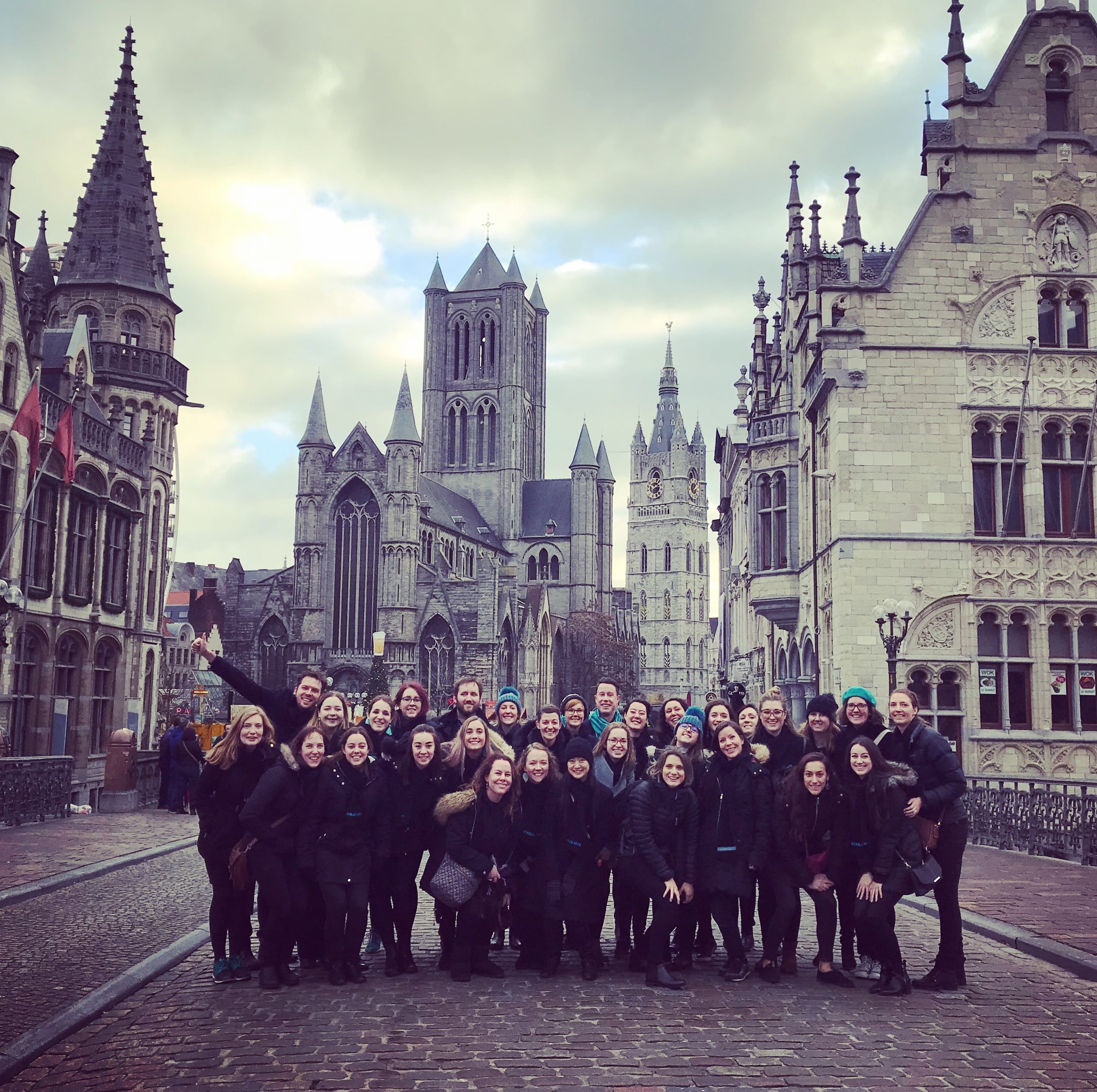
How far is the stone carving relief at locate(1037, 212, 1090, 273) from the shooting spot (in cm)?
2250

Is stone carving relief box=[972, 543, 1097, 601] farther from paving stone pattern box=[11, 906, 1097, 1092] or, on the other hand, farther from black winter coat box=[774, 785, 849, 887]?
black winter coat box=[774, 785, 849, 887]

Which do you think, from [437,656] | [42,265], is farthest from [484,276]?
[42,265]

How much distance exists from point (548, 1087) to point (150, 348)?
1275 inches

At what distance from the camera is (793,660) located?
29.4 meters

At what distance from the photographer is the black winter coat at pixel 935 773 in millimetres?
7867

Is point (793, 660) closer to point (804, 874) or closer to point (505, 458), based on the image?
point (804, 874)

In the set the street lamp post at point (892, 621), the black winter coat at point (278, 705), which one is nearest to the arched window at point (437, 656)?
the street lamp post at point (892, 621)

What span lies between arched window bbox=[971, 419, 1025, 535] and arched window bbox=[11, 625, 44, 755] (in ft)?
63.7

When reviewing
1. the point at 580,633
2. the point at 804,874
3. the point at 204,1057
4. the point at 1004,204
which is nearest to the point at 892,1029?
the point at 804,874

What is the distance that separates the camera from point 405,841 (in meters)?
8.28

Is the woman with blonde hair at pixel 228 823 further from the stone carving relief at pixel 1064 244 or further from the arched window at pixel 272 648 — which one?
the arched window at pixel 272 648

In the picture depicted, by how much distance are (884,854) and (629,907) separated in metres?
2.00

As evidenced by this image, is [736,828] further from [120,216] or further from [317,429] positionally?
[317,429]

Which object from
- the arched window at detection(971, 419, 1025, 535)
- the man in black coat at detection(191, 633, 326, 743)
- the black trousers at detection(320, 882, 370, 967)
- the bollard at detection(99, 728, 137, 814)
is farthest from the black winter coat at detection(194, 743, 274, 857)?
the arched window at detection(971, 419, 1025, 535)
